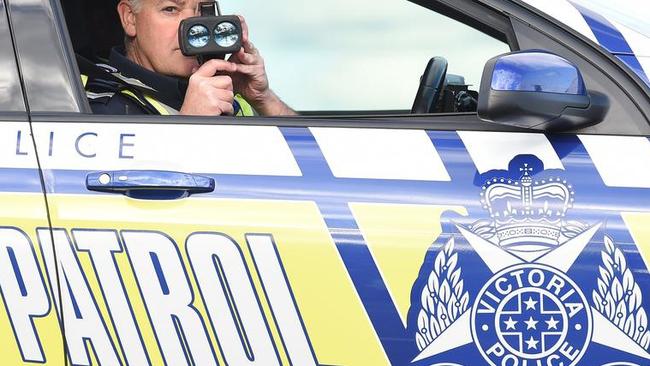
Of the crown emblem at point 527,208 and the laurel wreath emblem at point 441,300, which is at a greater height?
the crown emblem at point 527,208

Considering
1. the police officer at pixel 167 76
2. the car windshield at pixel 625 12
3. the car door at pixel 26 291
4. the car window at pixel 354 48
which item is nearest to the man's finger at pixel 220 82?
the police officer at pixel 167 76

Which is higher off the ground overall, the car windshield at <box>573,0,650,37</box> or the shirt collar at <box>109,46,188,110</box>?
the shirt collar at <box>109,46,188,110</box>

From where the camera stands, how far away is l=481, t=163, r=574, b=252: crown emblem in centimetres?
219

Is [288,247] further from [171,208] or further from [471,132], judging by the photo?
[471,132]

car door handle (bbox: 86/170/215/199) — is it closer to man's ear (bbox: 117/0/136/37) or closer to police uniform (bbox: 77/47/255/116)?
police uniform (bbox: 77/47/255/116)

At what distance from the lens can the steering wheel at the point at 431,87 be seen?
283cm

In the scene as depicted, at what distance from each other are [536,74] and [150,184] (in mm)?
713

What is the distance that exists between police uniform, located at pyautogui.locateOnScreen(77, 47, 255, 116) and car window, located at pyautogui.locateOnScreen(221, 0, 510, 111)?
2.52m

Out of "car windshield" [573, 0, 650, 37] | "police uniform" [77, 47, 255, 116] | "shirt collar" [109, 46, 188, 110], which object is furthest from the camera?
"shirt collar" [109, 46, 188, 110]

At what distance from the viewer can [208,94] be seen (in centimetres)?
251

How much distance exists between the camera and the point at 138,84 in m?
2.62

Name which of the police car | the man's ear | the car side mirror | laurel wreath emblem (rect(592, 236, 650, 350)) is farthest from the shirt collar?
laurel wreath emblem (rect(592, 236, 650, 350))

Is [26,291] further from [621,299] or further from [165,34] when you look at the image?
[621,299]

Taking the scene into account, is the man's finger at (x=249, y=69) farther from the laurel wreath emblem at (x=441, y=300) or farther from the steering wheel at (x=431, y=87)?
the laurel wreath emblem at (x=441, y=300)
